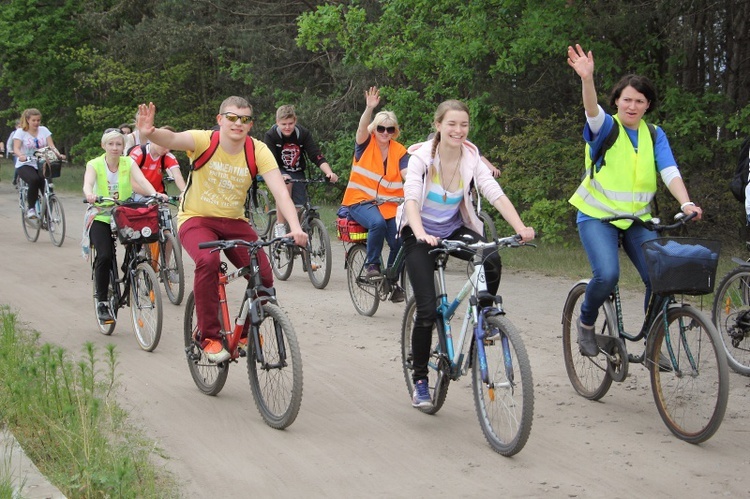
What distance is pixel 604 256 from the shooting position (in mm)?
6426

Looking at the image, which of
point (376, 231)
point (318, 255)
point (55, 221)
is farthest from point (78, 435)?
point (55, 221)

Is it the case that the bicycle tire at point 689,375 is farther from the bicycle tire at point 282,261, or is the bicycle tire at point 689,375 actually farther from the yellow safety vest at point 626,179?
the bicycle tire at point 282,261

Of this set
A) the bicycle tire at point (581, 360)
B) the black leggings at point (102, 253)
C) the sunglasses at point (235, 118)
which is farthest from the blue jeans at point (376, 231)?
the sunglasses at point (235, 118)

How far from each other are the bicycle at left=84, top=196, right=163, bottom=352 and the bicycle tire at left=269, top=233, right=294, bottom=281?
320 cm

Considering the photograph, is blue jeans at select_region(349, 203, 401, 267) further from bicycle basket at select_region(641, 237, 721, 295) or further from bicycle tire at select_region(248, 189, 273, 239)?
bicycle tire at select_region(248, 189, 273, 239)

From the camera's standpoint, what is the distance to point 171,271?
11.2 m

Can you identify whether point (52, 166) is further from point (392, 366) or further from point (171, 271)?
point (392, 366)

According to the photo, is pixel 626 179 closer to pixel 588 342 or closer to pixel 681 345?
pixel 588 342

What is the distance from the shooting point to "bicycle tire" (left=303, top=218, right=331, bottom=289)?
1191 cm

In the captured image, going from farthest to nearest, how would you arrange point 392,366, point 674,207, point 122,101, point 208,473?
point 122,101
point 674,207
point 392,366
point 208,473

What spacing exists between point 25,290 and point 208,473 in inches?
288

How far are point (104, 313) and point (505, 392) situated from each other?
16.2 feet

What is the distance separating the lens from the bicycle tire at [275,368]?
20.3 ft

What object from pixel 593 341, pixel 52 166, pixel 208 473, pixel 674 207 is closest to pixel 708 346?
pixel 593 341
